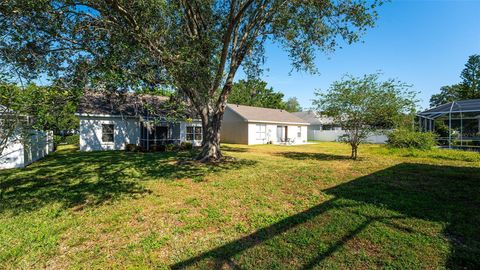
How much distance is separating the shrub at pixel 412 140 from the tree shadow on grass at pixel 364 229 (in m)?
9.98

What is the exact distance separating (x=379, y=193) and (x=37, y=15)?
33.2 feet

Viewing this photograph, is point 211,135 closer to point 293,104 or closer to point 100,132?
point 100,132

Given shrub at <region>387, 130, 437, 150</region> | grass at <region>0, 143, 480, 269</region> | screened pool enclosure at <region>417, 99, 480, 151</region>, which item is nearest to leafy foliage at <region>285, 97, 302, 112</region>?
screened pool enclosure at <region>417, 99, 480, 151</region>

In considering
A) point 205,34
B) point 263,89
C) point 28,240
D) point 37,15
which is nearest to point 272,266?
point 28,240

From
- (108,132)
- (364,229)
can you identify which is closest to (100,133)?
(108,132)

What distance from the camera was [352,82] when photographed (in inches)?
492

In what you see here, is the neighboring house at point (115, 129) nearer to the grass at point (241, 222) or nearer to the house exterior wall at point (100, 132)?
the house exterior wall at point (100, 132)

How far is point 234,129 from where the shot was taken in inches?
1027

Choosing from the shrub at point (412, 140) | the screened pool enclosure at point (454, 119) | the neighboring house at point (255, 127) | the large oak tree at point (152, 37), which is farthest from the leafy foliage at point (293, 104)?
the large oak tree at point (152, 37)

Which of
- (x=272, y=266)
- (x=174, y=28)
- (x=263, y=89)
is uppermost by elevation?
(x=263, y=89)

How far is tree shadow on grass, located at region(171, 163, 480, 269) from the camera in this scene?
3.39 m

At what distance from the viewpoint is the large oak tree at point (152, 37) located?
5.95 meters

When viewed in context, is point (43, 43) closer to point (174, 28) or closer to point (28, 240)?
point (174, 28)

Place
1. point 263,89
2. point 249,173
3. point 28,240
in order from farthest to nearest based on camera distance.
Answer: point 263,89 < point 249,173 < point 28,240
